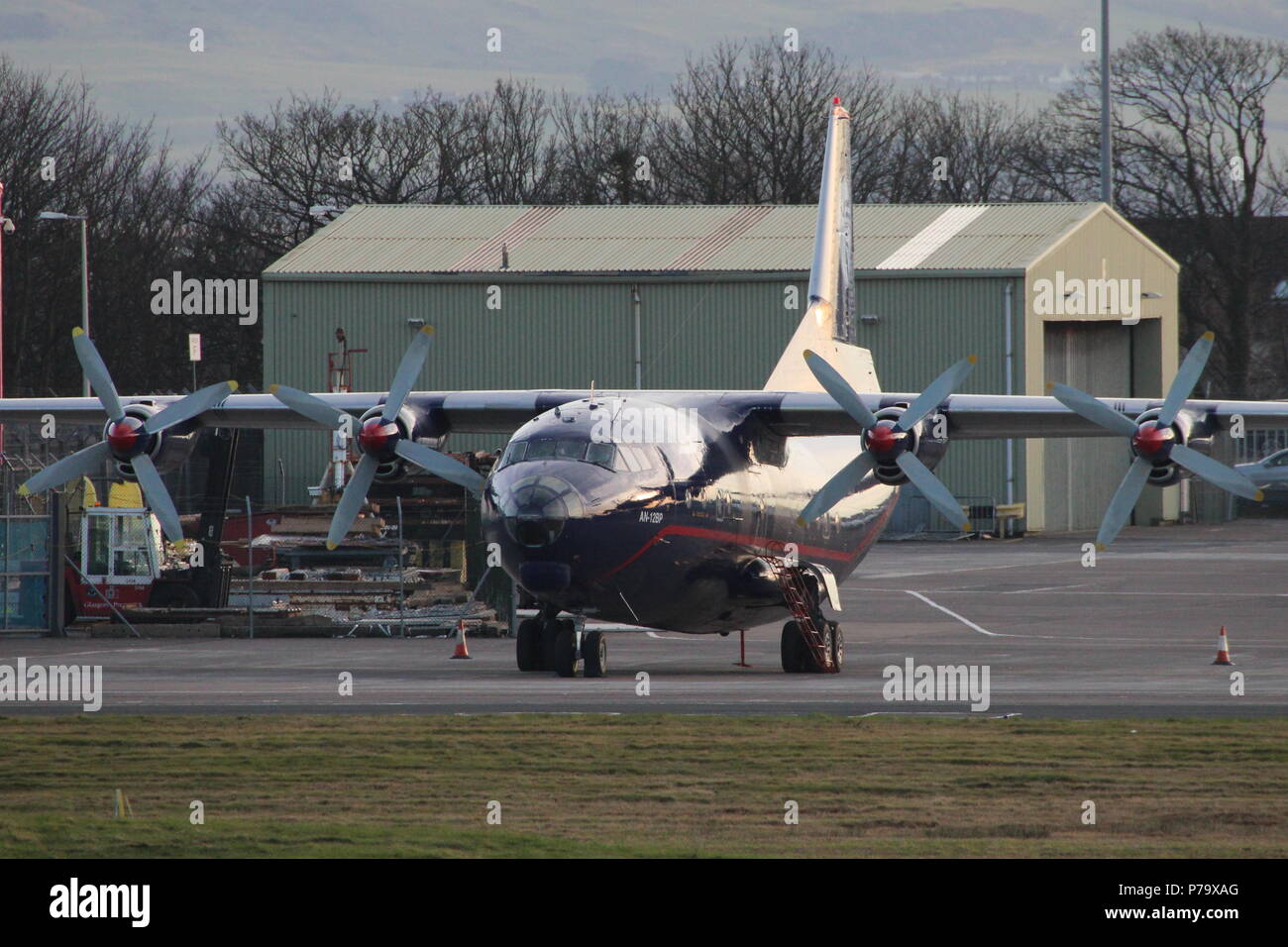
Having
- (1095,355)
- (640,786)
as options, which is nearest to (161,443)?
(640,786)

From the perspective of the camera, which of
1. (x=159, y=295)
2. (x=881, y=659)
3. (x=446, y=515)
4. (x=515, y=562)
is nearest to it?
(x=515, y=562)

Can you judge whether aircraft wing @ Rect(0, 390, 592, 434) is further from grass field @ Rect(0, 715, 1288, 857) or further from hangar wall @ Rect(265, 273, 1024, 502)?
hangar wall @ Rect(265, 273, 1024, 502)

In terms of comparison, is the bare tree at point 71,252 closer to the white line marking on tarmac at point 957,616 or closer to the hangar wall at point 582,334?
the hangar wall at point 582,334

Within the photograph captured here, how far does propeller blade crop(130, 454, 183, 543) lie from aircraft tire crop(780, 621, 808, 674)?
31.7ft

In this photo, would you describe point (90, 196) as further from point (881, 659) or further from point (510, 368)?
point (881, 659)

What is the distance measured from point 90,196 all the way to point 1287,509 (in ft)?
176

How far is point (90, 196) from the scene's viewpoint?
257 feet

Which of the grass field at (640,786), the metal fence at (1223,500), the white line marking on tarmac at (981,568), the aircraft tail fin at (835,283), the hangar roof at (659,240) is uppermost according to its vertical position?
the hangar roof at (659,240)

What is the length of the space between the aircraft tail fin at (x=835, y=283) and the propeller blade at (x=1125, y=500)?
27.8ft

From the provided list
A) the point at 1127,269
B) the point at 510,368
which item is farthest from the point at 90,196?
the point at 1127,269

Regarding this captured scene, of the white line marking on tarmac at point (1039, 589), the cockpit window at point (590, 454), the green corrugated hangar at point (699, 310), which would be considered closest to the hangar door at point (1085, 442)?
the green corrugated hangar at point (699, 310)

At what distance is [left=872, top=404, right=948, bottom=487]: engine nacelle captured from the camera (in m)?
26.3

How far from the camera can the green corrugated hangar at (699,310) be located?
2579 inches

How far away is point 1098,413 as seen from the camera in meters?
26.0
